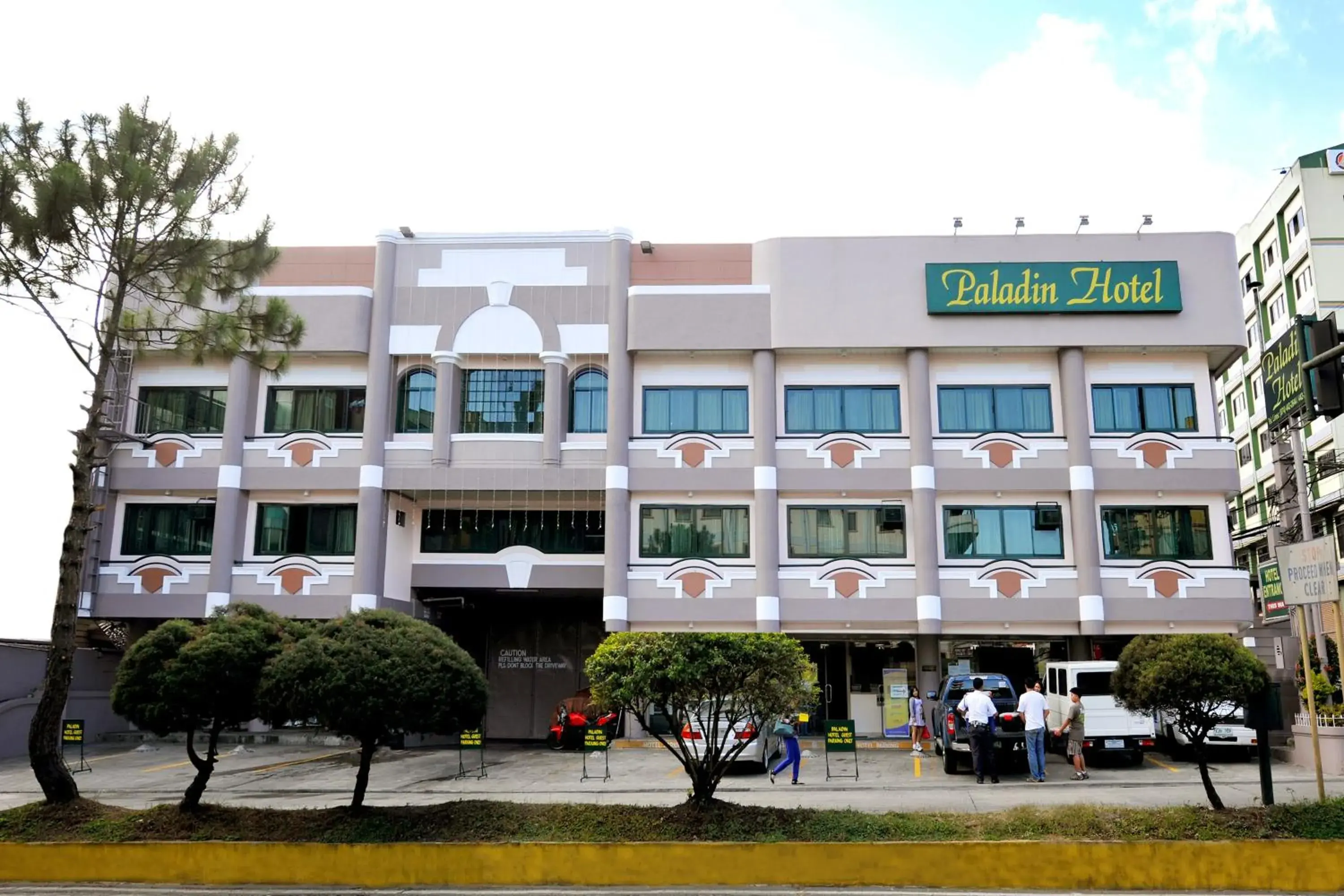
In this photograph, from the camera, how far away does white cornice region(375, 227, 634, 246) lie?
2833 centimetres

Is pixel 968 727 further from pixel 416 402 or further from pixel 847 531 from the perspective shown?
pixel 416 402

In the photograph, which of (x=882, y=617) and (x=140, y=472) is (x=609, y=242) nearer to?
(x=882, y=617)

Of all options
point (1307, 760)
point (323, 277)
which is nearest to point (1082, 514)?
point (1307, 760)

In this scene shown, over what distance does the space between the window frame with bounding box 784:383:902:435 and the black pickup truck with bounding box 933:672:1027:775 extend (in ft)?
24.6

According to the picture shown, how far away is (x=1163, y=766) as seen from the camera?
68.7 feet

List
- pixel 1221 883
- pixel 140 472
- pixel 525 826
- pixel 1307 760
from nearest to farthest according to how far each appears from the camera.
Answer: pixel 1221 883
pixel 525 826
pixel 1307 760
pixel 140 472

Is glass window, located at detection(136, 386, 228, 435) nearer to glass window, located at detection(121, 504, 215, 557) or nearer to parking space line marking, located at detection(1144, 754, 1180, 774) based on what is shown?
glass window, located at detection(121, 504, 215, 557)

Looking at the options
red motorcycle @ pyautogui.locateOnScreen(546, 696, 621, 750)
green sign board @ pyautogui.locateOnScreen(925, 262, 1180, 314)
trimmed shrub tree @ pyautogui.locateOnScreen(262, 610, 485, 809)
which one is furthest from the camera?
green sign board @ pyautogui.locateOnScreen(925, 262, 1180, 314)

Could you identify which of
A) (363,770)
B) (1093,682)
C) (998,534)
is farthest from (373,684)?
(998,534)

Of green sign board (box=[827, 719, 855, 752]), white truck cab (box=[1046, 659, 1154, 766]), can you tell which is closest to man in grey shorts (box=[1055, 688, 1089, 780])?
white truck cab (box=[1046, 659, 1154, 766])

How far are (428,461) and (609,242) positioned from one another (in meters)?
7.42

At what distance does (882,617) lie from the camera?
26.2 metres

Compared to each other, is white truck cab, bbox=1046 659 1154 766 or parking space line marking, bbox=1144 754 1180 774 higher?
white truck cab, bbox=1046 659 1154 766

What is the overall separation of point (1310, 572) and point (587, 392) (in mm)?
18483
